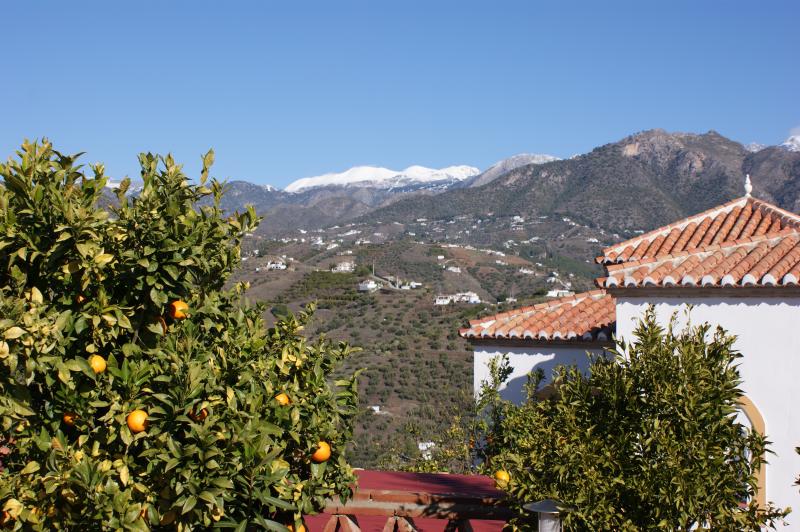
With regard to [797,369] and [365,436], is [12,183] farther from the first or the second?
[365,436]

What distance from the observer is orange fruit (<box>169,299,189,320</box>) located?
3289 millimetres

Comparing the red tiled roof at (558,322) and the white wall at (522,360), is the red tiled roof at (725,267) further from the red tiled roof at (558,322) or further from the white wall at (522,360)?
the white wall at (522,360)

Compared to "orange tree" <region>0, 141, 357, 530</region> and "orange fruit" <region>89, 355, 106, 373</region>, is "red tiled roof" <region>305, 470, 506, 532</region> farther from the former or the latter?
"orange fruit" <region>89, 355, 106, 373</region>

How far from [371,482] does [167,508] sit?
1.92 meters

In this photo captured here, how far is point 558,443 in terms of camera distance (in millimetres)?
3947

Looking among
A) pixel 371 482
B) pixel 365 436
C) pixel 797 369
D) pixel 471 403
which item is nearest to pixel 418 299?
pixel 365 436

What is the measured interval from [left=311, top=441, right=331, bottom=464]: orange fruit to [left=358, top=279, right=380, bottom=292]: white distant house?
4092cm

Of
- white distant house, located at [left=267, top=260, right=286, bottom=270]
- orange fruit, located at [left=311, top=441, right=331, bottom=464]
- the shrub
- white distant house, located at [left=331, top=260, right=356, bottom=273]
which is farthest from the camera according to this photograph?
white distant house, located at [left=267, top=260, right=286, bottom=270]

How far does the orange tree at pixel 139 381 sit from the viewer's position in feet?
9.21

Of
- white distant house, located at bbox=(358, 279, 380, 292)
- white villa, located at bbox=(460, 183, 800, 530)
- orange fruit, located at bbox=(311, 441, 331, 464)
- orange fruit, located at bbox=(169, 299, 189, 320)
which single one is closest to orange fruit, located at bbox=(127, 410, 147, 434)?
orange fruit, located at bbox=(169, 299, 189, 320)

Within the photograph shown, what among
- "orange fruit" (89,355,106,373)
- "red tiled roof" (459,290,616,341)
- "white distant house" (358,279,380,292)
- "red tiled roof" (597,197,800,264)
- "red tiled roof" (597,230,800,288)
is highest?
"white distant house" (358,279,380,292)

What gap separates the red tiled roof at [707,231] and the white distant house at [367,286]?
33.2 metres

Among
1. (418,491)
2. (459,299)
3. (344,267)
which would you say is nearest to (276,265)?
(344,267)

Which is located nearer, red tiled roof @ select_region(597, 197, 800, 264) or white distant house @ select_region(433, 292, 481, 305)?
red tiled roof @ select_region(597, 197, 800, 264)
